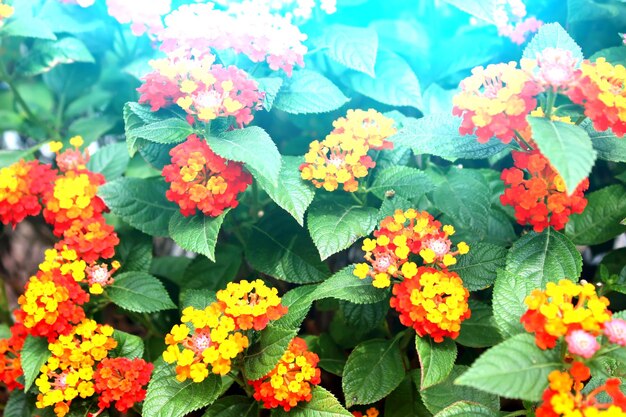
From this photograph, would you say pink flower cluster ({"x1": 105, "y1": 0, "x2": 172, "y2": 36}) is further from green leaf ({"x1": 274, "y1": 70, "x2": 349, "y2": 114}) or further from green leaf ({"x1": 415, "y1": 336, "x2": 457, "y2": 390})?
green leaf ({"x1": 415, "y1": 336, "x2": 457, "y2": 390})

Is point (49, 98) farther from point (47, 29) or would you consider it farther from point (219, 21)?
point (219, 21)

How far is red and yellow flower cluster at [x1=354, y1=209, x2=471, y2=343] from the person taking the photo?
3.66 ft

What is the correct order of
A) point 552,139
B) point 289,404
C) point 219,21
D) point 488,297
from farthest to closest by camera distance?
point 488,297, point 219,21, point 289,404, point 552,139

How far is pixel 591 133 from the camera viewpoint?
1257 millimetres

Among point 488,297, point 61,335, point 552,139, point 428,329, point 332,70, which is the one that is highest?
point 552,139

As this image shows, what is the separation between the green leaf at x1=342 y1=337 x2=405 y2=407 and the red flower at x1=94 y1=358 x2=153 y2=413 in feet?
1.33

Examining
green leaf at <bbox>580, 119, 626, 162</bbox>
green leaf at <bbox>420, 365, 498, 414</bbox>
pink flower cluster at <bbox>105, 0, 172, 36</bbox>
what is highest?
pink flower cluster at <bbox>105, 0, 172, 36</bbox>

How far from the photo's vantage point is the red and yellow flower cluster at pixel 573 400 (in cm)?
88

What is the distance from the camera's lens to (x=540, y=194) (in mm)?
1192

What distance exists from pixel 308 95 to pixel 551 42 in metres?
0.55

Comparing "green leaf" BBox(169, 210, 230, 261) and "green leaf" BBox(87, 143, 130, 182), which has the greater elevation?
"green leaf" BBox(169, 210, 230, 261)

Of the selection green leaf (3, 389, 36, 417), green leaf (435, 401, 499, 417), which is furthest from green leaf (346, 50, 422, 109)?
green leaf (3, 389, 36, 417)

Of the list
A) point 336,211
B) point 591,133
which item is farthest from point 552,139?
point 336,211

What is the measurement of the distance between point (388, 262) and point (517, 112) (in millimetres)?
359
